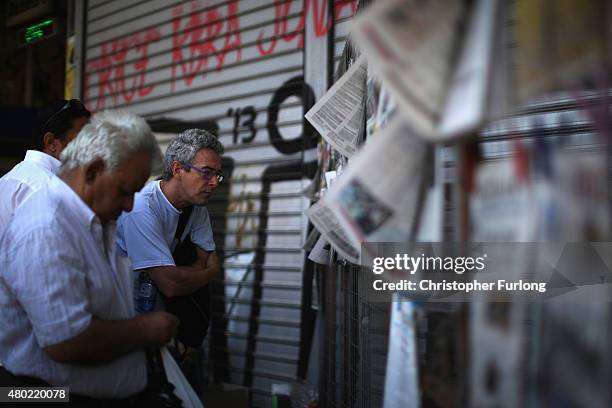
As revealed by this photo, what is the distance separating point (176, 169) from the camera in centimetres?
335

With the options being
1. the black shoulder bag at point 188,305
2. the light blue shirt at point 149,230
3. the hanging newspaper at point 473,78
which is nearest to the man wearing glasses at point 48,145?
the light blue shirt at point 149,230

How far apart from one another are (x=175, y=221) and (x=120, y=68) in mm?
4621

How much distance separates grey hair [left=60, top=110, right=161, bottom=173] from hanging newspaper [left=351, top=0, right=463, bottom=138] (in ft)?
3.00

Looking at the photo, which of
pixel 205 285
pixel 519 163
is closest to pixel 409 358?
pixel 519 163

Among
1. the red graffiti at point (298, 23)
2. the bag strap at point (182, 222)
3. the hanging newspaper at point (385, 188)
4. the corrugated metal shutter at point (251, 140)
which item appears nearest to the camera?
the hanging newspaper at point (385, 188)

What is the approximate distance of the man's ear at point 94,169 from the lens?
200 cm

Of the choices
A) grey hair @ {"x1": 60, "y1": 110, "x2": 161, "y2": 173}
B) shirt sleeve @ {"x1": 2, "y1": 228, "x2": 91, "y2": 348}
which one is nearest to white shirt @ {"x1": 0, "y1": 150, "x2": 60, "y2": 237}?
grey hair @ {"x1": 60, "y1": 110, "x2": 161, "y2": 173}

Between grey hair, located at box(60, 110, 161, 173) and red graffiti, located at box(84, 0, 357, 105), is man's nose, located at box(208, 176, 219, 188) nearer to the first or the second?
grey hair, located at box(60, 110, 161, 173)

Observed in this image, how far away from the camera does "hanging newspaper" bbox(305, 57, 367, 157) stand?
2.26m

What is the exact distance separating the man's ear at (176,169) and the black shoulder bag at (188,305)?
0.56 ft

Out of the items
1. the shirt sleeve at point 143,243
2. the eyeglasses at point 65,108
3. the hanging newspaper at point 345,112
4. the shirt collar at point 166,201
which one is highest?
the eyeglasses at point 65,108

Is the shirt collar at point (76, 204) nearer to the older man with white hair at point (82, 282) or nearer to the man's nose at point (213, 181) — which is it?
the older man with white hair at point (82, 282)

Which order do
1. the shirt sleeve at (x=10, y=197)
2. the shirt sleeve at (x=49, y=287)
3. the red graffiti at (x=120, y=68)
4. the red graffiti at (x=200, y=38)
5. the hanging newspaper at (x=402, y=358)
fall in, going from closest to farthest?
the hanging newspaper at (x=402, y=358), the shirt sleeve at (x=49, y=287), the shirt sleeve at (x=10, y=197), the red graffiti at (x=200, y=38), the red graffiti at (x=120, y=68)

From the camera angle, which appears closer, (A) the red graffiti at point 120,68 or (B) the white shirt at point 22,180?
(B) the white shirt at point 22,180
